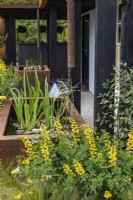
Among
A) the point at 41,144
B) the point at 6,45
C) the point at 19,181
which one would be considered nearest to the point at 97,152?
the point at 41,144

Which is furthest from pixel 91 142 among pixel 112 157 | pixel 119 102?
pixel 119 102

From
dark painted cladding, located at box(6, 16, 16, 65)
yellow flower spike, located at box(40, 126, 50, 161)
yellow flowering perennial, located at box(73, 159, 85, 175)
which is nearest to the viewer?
yellow flowering perennial, located at box(73, 159, 85, 175)

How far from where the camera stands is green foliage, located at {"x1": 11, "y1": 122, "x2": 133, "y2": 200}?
2799 mm

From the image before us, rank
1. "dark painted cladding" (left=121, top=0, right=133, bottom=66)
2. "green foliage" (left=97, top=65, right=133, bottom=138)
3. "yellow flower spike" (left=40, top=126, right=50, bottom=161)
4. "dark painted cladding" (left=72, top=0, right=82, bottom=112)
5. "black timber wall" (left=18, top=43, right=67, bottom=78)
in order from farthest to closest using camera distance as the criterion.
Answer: "black timber wall" (left=18, top=43, right=67, bottom=78) < "dark painted cladding" (left=72, top=0, right=82, bottom=112) < "dark painted cladding" (left=121, top=0, right=133, bottom=66) < "green foliage" (left=97, top=65, right=133, bottom=138) < "yellow flower spike" (left=40, top=126, right=50, bottom=161)

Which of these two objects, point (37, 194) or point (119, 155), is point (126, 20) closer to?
point (119, 155)

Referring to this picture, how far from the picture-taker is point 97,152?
316 cm

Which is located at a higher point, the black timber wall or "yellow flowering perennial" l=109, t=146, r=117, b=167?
the black timber wall

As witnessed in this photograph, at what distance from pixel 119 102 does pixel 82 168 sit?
3.09ft

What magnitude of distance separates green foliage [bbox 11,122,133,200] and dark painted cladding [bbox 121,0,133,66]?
86 centimetres

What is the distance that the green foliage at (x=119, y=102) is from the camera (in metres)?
3.43

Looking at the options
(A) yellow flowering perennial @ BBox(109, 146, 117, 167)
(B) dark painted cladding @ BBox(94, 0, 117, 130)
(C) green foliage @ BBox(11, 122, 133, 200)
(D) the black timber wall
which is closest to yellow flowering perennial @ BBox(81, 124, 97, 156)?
(C) green foliage @ BBox(11, 122, 133, 200)

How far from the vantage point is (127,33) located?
3641 millimetres

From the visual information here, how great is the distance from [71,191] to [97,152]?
47 cm

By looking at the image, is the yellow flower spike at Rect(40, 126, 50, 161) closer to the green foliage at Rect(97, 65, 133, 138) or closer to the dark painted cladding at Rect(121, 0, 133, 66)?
the green foliage at Rect(97, 65, 133, 138)
